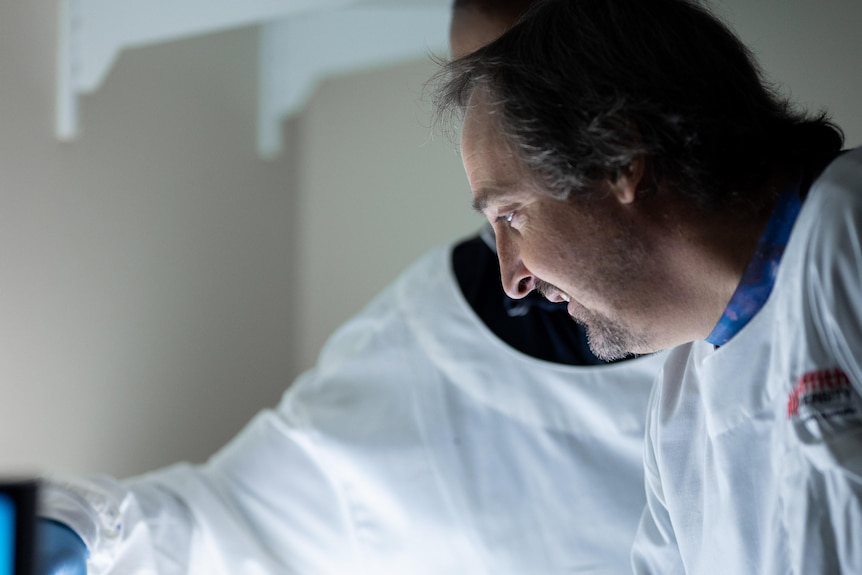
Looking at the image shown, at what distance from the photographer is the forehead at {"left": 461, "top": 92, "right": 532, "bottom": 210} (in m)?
0.95

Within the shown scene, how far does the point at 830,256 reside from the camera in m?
0.79

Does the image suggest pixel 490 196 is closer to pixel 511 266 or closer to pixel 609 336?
pixel 511 266

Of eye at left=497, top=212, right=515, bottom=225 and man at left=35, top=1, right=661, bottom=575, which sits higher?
eye at left=497, top=212, right=515, bottom=225

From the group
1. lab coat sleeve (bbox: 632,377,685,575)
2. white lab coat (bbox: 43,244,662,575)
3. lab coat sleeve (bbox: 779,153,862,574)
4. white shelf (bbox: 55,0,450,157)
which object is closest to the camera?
lab coat sleeve (bbox: 779,153,862,574)

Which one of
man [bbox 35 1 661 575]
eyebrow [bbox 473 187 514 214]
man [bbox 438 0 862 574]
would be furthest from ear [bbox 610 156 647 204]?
man [bbox 35 1 661 575]

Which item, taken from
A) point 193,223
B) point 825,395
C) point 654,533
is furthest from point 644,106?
point 193,223

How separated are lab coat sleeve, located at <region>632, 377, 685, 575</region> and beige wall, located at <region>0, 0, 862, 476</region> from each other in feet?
2.04

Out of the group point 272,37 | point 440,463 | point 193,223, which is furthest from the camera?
point 272,37

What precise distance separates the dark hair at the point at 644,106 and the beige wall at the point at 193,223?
1.86ft

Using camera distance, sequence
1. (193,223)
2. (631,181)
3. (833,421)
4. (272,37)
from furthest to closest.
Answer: (272,37) < (193,223) < (631,181) < (833,421)

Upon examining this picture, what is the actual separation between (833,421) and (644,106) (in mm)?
338

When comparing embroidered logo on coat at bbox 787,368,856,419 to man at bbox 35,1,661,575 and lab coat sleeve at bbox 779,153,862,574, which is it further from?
man at bbox 35,1,661,575

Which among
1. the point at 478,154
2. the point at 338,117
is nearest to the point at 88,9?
the point at 338,117

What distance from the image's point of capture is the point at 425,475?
1391mm
